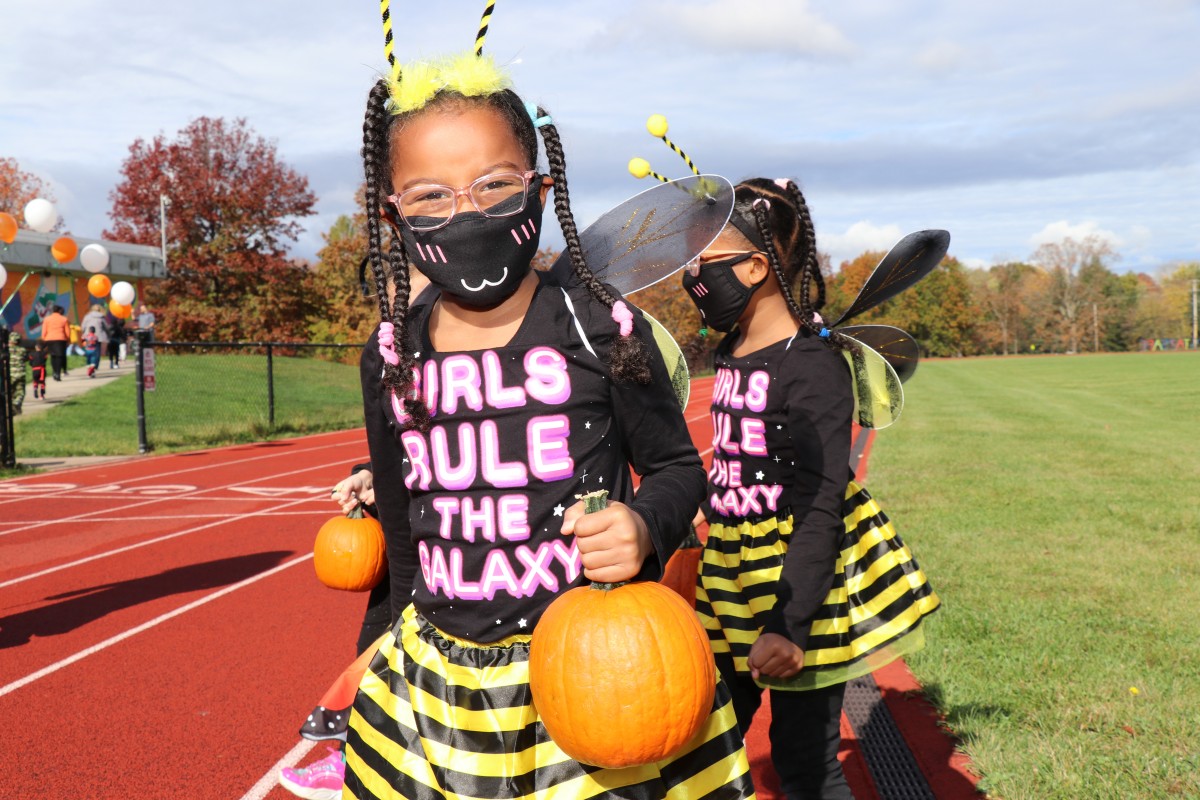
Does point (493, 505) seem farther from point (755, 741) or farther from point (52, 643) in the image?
point (52, 643)

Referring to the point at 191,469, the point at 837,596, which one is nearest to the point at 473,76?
the point at 837,596

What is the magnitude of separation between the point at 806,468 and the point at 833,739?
29.8 inches

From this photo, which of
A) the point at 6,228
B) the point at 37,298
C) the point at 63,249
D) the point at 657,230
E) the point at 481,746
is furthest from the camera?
the point at 37,298

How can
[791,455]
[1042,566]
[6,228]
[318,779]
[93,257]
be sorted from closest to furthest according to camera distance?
[791,455] < [318,779] < [1042,566] < [6,228] < [93,257]

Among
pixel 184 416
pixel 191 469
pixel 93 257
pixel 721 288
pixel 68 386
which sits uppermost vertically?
pixel 93 257

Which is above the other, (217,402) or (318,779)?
(217,402)

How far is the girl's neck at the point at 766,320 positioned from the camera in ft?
9.66

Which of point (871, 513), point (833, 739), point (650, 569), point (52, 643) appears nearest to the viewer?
point (650, 569)

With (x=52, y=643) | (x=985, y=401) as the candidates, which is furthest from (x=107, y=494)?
(x=985, y=401)

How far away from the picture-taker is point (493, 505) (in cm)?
183

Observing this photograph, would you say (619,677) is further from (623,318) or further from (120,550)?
(120,550)

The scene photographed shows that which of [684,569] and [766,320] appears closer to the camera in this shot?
[684,569]

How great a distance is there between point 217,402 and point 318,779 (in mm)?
15504

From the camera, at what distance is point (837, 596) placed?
2.67 meters
